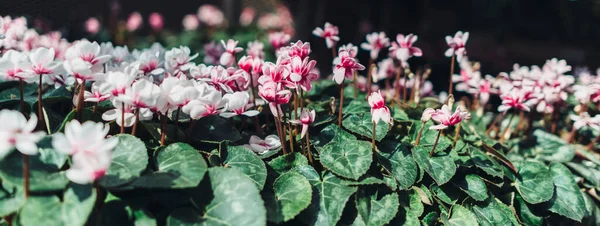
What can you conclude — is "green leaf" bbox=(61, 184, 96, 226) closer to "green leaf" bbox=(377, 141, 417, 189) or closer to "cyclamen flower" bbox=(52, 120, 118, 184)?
"cyclamen flower" bbox=(52, 120, 118, 184)

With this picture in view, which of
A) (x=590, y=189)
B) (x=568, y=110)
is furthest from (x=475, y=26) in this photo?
(x=590, y=189)

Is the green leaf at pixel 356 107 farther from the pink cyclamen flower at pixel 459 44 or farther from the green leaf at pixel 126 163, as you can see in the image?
the green leaf at pixel 126 163

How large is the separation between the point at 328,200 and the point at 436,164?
A: 41 cm

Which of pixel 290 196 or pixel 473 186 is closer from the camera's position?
pixel 290 196

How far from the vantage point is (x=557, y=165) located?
1.81 m

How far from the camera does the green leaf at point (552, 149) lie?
2.02m

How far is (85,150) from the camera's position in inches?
37.6

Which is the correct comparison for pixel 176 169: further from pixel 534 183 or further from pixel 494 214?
pixel 534 183

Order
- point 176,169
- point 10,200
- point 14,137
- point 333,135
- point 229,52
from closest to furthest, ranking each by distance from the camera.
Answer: point 14,137, point 10,200, point 176,169, point 333,135, point 229,52

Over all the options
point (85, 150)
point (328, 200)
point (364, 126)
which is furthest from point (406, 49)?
point (85, 150)

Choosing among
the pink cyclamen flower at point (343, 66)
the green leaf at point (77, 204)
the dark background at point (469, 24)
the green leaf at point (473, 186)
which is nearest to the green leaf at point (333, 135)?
the pink cyclamen flower at point (343, 66)

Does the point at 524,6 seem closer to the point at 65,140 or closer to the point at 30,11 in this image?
the point at 30,11

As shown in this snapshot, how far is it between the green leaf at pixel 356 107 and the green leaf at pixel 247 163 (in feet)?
1.63

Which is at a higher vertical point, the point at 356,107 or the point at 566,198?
the point at 356,107
